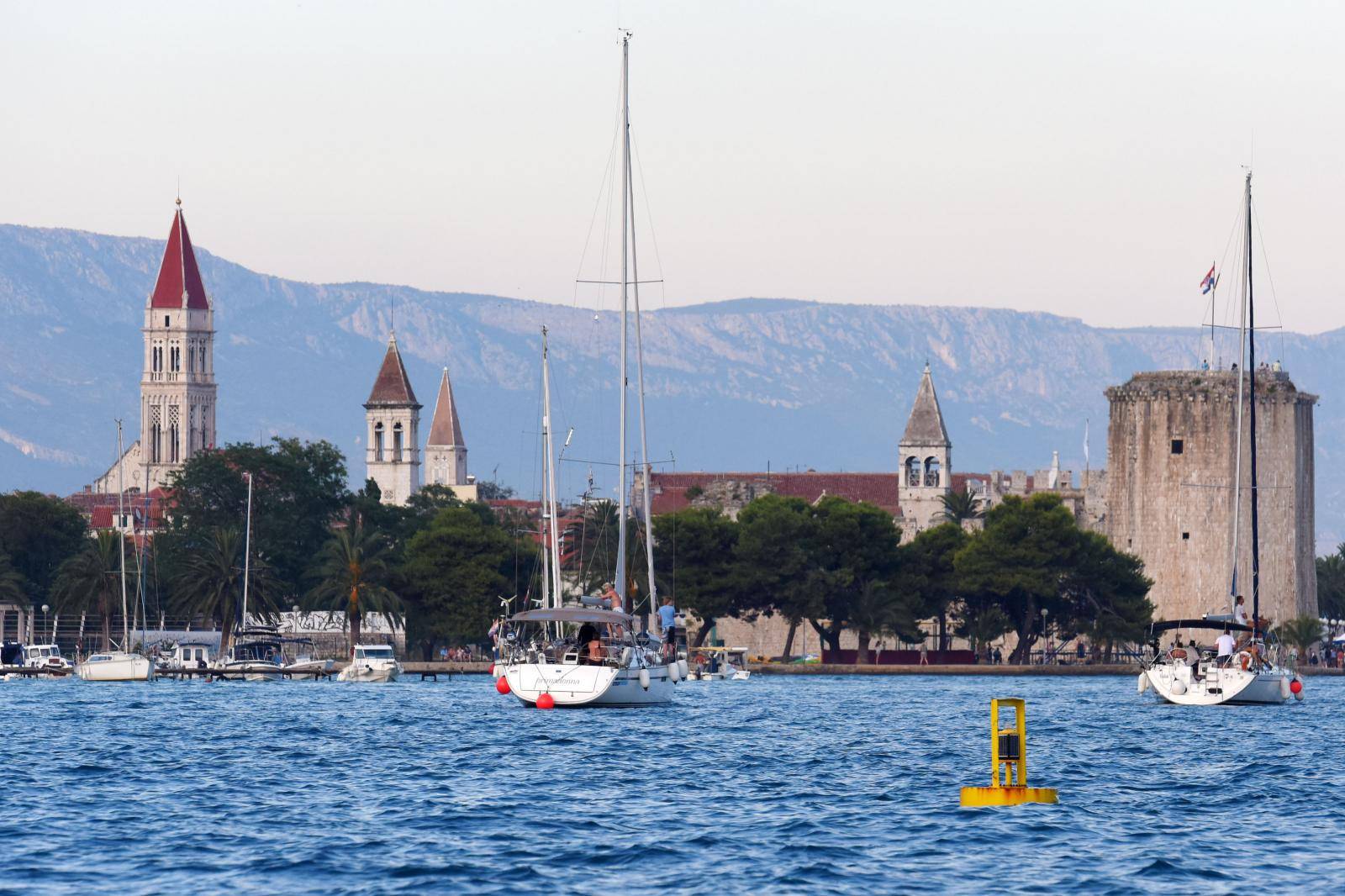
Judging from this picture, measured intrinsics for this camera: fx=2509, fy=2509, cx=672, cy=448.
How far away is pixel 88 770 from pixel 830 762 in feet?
38.9

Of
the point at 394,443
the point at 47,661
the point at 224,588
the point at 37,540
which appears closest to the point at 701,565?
the point at 224,588

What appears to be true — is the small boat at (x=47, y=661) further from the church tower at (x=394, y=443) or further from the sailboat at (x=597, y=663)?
the church tower at (x=394, y=443)

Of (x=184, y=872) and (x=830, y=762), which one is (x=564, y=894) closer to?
(x=184, y=872)

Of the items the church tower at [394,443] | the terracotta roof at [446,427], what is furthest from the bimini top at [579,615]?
the terracotta roof at [446,427]

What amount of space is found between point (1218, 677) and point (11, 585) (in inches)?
2455

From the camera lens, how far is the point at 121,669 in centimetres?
8569

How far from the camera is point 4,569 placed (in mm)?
108562

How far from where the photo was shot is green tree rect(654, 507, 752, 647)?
4136 inches

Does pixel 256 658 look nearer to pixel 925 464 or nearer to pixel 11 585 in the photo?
pixel 11 585

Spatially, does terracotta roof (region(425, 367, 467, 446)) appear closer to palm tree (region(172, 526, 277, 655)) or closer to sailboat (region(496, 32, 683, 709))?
palm tree (region(172, 526, 277, 655))

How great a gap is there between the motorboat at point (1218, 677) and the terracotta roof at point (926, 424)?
8524 centimetres

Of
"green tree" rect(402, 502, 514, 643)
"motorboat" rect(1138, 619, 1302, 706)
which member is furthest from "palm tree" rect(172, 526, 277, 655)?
"motorboat" rect(1138, 619, 1302, 706)

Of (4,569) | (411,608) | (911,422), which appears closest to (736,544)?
(411,608)

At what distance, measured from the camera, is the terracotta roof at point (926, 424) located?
150m
